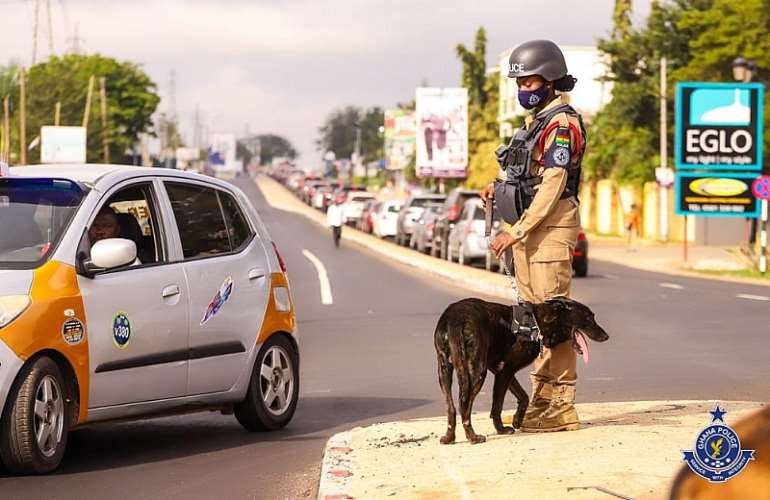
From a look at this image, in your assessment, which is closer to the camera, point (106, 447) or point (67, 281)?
point (67, 281)

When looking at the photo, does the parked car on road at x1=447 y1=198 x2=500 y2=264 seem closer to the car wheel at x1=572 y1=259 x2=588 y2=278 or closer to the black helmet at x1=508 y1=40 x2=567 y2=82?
the car wheel at x1=572 y1=259 x2=588 y2=278

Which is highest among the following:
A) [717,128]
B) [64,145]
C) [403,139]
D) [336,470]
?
[717,128]

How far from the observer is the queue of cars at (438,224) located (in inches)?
1468

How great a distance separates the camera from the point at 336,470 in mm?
7484

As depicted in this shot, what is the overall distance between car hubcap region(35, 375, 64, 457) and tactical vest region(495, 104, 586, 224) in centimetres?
253

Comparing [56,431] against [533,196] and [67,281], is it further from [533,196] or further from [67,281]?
[533,196]

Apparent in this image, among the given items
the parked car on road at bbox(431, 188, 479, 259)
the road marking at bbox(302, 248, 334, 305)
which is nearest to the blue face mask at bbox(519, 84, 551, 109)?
the road marking at bbox(302, 248, 334, 305)

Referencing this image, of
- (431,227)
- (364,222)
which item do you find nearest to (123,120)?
(364,222)

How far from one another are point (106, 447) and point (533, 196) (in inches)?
115

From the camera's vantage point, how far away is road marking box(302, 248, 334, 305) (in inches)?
1027

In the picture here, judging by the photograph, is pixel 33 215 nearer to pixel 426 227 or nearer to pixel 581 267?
pixel 581 267

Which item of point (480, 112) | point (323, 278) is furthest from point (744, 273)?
point (480, 112)

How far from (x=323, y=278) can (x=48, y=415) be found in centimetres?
2502

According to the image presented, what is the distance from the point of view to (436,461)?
24.5 ft
